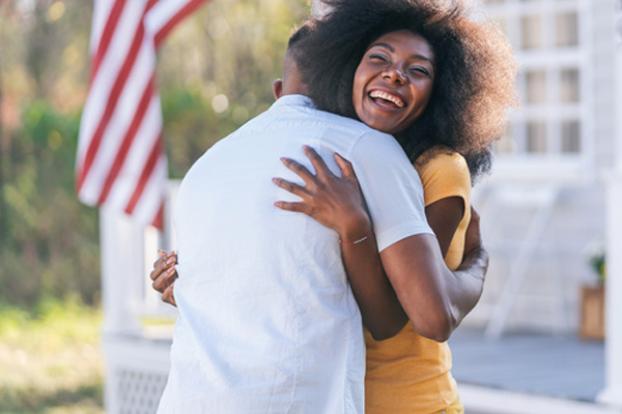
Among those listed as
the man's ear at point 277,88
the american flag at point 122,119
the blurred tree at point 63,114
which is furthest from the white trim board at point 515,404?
the blurred tree at point 63,114

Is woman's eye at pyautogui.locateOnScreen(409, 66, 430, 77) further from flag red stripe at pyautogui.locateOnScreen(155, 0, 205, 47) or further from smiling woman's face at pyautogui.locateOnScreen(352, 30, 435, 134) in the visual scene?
flag red stripe at pyautogui.locateOnScreen(155, 0, 205, 47)

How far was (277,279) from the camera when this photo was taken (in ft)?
8.34

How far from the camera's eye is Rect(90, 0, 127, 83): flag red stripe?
24.6 ft

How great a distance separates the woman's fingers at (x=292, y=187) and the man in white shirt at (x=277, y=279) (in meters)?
0.01

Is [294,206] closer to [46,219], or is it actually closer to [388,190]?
[388,190]

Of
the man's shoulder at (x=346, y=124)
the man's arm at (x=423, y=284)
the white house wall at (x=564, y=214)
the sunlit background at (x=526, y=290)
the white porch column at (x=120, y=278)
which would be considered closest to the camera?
the man's arm at (x=423, y=284)

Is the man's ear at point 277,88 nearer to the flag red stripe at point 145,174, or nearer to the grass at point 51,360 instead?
the flag red stripe at point 145,174

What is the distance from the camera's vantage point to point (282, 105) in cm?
277

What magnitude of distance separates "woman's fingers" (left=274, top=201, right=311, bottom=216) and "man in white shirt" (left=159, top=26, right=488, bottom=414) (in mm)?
11

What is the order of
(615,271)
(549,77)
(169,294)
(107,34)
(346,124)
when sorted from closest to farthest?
1. (346,124)
2. (169,294)
3. (615,271)
4. (107,34)
5. (549,77)

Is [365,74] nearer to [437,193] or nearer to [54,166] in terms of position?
[437,193]

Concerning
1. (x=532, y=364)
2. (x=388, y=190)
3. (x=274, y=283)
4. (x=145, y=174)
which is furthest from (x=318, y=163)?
(x=145, y=174)

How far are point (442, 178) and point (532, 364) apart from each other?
456cm

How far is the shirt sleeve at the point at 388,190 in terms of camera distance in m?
2.55
